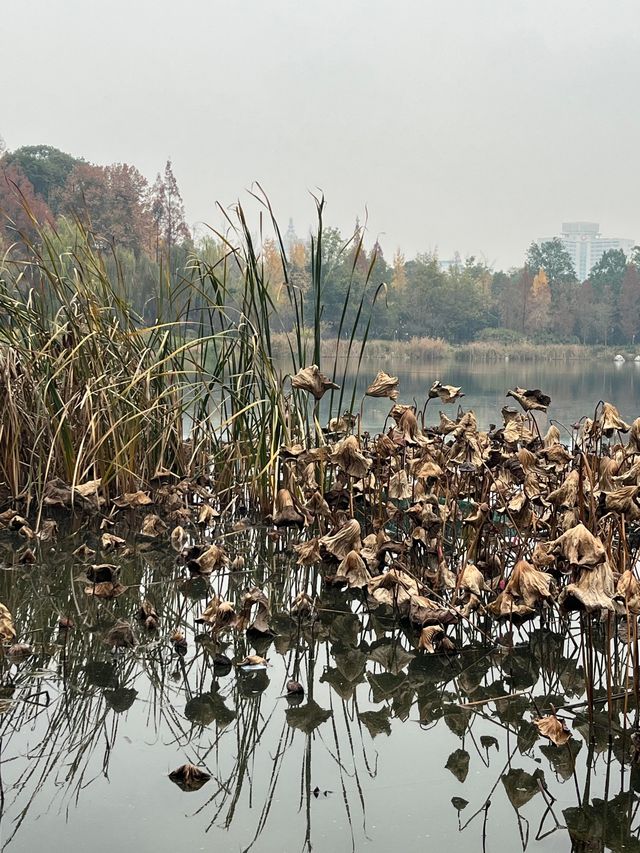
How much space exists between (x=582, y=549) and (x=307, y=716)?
0.64 m

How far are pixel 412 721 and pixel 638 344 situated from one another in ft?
150

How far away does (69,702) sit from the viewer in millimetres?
1835

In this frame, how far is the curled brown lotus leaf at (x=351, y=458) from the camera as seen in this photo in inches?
92.6

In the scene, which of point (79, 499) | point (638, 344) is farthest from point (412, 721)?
point (638, 344)

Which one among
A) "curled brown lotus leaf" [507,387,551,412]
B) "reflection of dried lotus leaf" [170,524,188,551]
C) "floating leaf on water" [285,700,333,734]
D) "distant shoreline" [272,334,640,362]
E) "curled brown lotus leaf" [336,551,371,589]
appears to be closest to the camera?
"floating leaf on water" [285,700,333,734]

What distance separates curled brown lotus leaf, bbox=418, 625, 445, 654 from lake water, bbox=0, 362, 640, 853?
0.17ft

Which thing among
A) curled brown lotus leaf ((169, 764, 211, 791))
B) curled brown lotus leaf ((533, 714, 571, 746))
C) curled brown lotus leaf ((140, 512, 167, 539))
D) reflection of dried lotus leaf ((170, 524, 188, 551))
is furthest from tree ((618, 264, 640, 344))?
curled brown lotus leaf ((169, 764, 211, 791))

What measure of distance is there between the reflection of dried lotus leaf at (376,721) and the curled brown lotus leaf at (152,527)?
1.25m

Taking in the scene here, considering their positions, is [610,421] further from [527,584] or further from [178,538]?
[178,538]

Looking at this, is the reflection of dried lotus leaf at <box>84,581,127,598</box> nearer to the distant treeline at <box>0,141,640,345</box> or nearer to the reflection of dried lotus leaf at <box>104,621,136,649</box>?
the reflection of dried lotus leaf at <box>104,621,136,649</box>

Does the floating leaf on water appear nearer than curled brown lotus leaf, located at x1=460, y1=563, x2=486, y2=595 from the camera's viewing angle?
Yes

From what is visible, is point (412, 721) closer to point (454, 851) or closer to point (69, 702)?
point (454, 851)

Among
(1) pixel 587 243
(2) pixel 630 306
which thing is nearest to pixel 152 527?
(2) pixel 630 306

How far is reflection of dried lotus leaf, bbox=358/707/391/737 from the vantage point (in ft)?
→ 5.86
